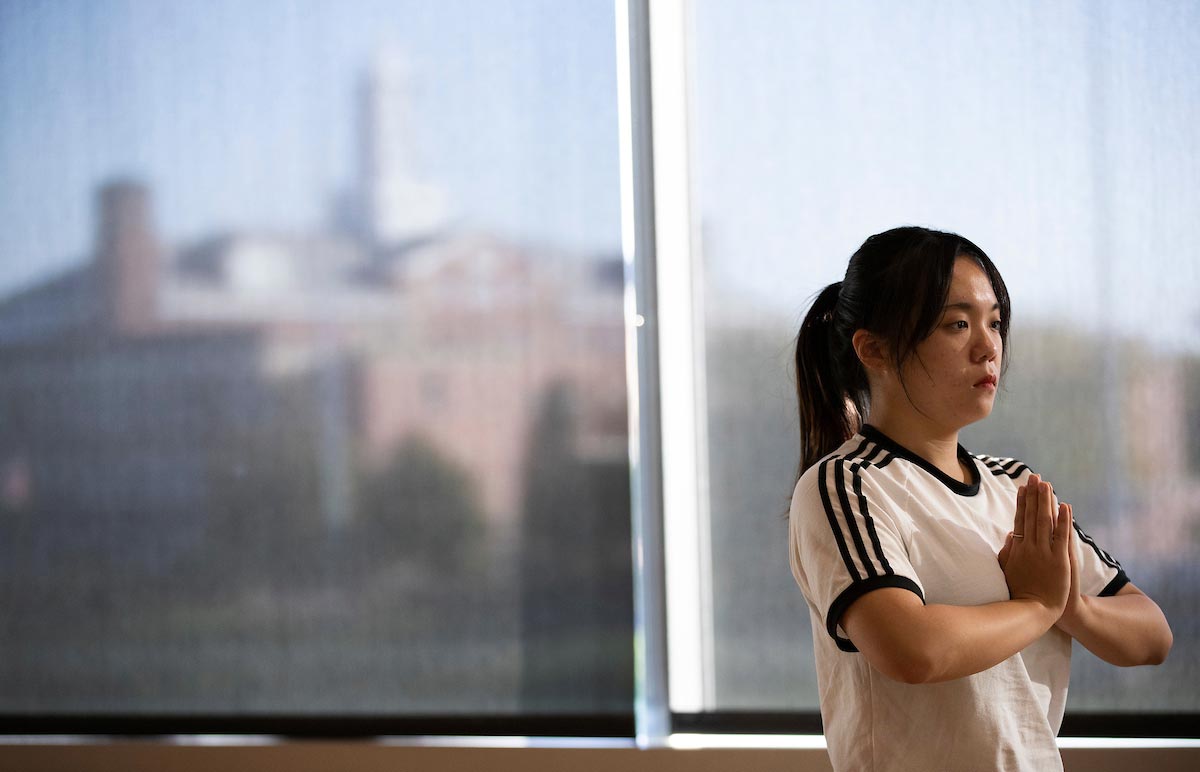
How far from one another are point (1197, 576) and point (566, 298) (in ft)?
4.56

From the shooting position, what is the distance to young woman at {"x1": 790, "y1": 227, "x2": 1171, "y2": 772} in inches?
40.3

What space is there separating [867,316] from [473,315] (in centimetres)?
123

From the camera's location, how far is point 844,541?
1.04 m

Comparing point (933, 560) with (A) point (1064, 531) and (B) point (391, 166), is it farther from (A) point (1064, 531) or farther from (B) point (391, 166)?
(B) point (391, 166)

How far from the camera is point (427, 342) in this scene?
2.26 m

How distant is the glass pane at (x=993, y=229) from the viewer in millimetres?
1979

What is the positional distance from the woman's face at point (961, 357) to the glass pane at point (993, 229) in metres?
0.94

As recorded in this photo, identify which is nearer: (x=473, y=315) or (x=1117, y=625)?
(x=1117, y=625)

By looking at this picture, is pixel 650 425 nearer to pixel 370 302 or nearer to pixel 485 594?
pixel 485 594

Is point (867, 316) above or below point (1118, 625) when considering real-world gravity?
above

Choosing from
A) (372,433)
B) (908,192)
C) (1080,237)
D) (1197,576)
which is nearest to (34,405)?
(372,433)

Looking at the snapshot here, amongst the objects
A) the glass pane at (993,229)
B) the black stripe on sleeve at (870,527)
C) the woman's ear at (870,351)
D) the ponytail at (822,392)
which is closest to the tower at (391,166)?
the glass pane at (993,229)

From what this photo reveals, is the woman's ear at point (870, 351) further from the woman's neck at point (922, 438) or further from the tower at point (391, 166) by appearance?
the tower at point (391, 166)

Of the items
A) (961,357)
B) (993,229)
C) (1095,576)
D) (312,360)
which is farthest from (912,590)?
(312,360)
